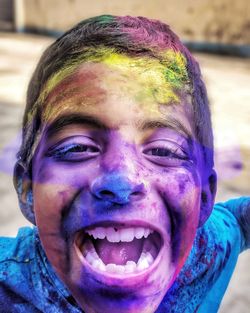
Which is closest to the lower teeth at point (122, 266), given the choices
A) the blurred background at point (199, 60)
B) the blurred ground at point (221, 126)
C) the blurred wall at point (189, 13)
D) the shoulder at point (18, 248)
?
the shoulder at point (18, 248)

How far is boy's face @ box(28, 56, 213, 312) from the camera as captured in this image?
2.70ft

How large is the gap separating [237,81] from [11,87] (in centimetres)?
256

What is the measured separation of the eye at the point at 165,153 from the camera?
0.89 m

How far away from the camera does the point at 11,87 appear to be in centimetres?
476

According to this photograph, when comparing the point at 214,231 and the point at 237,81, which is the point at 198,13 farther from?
the point at 214,231

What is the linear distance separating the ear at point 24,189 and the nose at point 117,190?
0.28 meters

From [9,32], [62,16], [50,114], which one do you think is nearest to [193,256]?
[50,114]

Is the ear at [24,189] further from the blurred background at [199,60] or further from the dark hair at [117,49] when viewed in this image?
the blurred background at [199,60]

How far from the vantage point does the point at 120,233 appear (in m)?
0.84

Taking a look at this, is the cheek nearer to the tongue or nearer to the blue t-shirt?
the tongue

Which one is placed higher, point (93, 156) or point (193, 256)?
point (93, 156)

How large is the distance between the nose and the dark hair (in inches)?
9.7

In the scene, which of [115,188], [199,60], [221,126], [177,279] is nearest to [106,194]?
[115,188]

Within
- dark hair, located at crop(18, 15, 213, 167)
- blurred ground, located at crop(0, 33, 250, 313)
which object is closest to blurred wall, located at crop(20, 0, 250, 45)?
blurred ground, located at crop(0, 33, 250, 313)
